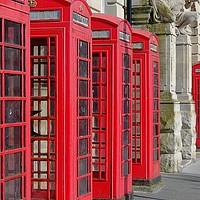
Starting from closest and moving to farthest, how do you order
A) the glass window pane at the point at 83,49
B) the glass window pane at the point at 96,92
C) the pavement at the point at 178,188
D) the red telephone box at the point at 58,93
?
the red telephone box at the point at 58,93 → the glass window pane at the point at 83,49 → the glass window pane at the point at 96,92 → the pavement at the point at 178,188

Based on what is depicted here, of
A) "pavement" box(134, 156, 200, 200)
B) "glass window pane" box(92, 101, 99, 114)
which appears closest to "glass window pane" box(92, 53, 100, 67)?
"glass window pane" box(92, 101, 99, 114)

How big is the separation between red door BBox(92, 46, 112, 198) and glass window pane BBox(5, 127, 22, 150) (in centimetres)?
367

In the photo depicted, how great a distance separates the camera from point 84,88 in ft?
25.0

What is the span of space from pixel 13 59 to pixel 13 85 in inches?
8.6

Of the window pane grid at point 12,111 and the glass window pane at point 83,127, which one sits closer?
the window pane grid at point 12,111

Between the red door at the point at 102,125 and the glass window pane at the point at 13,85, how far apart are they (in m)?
3.64

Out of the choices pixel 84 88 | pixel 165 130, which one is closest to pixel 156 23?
pixel 165 130

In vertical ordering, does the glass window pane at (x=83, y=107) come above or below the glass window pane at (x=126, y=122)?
above

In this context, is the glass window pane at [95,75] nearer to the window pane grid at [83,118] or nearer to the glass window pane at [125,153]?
the glass window pane at [125,153]

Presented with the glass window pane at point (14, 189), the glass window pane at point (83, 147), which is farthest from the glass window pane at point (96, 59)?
the glass window pane at point (14, 189)

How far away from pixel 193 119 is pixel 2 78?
518 inches

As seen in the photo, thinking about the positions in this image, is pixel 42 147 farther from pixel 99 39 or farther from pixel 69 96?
Answer: pixel 99 39

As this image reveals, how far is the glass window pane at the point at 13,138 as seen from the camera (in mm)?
5523

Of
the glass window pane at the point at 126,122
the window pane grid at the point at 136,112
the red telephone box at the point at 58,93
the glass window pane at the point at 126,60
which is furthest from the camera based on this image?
the window pane grid at the point at 136,112
